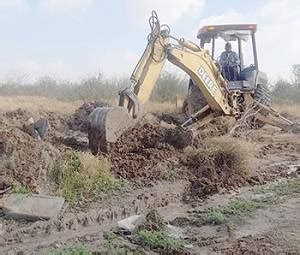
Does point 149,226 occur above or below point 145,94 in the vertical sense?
below

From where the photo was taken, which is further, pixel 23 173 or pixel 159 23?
pixel 159 23

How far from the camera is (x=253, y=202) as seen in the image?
280 inches

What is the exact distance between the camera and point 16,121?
13.8 meters

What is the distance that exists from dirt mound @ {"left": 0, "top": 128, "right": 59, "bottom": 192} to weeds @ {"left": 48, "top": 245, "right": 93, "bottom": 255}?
1.92 m

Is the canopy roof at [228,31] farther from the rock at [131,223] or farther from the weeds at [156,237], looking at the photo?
the weeds at [156,237]

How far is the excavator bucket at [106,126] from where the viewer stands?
8.46m

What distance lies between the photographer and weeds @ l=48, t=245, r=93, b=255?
5.03m

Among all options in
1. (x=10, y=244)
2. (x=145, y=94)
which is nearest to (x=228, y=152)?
(x=145, y=94)

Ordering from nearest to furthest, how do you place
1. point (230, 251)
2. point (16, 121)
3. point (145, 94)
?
point (230, 251), point (145, 94), point (16, 121)

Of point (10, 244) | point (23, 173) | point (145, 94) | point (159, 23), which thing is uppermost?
point (159, 23)

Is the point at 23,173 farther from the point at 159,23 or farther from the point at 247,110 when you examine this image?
the point at 247,110

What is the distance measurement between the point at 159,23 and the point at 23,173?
3.87 m

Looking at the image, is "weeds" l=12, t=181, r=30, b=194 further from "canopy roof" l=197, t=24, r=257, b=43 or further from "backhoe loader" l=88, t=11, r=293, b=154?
"canopy roof" l=197, t=24, r=257, b=43

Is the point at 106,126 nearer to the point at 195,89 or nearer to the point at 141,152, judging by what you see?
the point at 141,152
